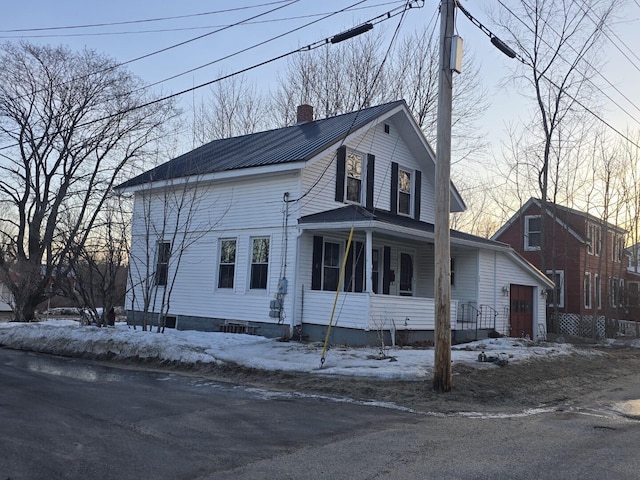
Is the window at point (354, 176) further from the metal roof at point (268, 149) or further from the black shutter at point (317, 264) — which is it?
the black shutter at point (317, 264)

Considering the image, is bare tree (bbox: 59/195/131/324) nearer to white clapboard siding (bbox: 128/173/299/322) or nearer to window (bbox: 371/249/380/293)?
white clapboard siding (bbox: 128/173/299/322)

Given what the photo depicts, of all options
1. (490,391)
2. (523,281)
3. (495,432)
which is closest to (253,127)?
(523,281)

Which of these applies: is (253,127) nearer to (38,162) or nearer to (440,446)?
(38,162)

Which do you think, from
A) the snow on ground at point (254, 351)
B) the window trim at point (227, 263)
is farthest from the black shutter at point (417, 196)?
the window trim at point (227, 263)

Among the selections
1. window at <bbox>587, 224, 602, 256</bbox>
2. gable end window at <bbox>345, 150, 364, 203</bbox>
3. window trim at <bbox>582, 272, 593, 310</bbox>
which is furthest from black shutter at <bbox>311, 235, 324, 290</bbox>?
window at <bbox>587, 224, 602, 256</bbox>

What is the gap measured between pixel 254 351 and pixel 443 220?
6.03 metres

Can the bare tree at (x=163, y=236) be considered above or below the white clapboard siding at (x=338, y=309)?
above

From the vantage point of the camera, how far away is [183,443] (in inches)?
244

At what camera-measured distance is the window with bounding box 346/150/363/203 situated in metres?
18.0

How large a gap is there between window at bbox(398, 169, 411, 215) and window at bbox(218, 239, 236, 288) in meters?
5.96

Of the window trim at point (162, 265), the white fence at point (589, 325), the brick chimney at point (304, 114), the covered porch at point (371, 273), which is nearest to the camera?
the covered porch at point (371, 273)

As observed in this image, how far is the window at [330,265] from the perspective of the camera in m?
16.9

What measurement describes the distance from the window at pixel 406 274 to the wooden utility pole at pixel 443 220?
9787 millimetres

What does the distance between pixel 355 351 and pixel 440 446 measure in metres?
6.86
